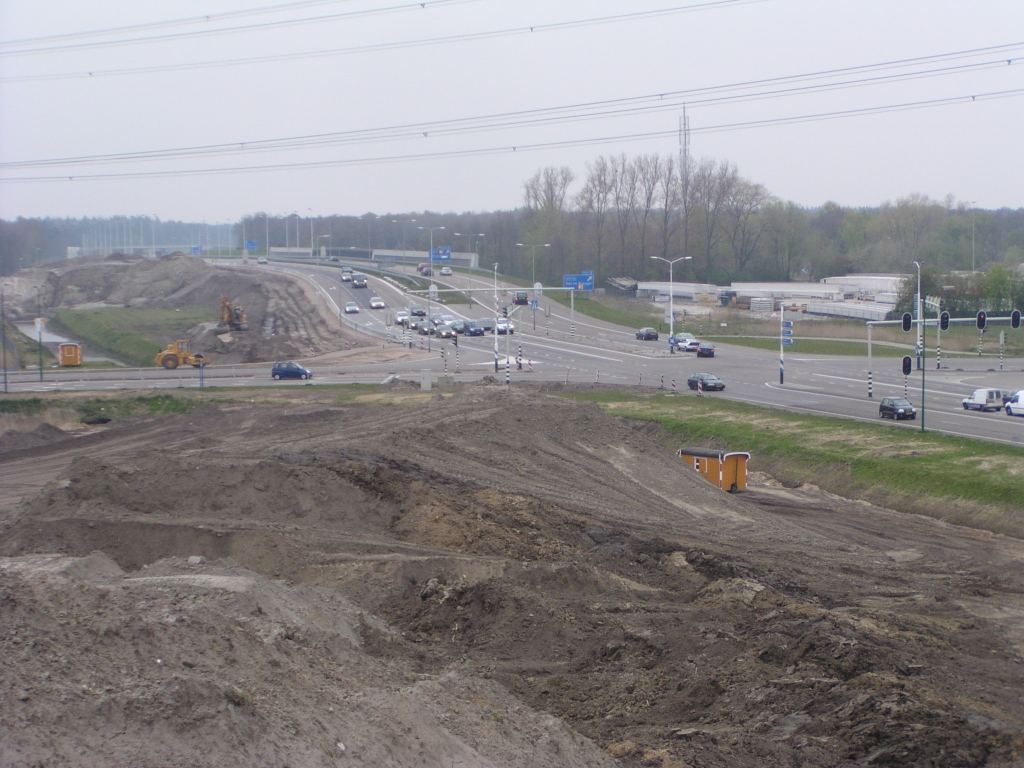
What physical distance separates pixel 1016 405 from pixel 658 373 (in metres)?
22.5

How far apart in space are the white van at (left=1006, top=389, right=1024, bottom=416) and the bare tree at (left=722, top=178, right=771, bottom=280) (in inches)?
2975

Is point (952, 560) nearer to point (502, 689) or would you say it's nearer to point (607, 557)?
point (607, 557)

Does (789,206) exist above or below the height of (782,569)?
above

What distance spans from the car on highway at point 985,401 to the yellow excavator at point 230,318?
62.0m

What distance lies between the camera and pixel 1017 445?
100 feet

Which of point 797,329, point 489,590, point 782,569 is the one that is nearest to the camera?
point 489,590

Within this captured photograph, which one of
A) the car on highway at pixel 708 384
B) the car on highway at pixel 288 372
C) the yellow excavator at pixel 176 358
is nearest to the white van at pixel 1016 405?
the car on highway at pixel 708 384

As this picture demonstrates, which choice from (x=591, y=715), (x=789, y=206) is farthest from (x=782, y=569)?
(x=789, y=206)

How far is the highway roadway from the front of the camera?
41844mm

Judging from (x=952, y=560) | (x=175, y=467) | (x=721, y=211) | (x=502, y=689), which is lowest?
(x=952, y=560)

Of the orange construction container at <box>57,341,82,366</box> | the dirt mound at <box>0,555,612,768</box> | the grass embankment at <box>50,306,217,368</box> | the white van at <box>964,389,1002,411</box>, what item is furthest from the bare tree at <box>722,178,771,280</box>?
the dirt mound at <box>0,555,612,768</box>

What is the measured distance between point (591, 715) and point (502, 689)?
1.18 meters

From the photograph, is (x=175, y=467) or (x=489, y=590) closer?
(x=489, y=590)

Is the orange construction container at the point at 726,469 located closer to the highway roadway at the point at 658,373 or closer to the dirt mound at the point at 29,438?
the highway roadway at the point at 658,373
